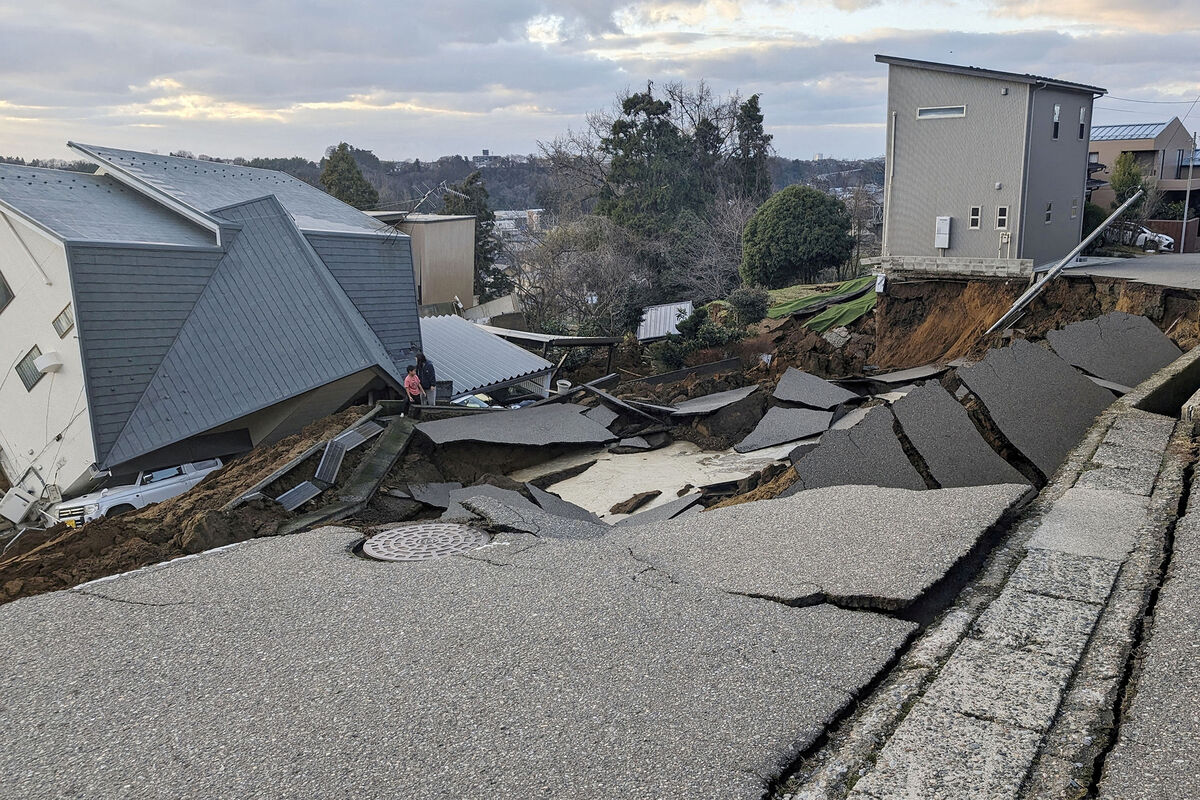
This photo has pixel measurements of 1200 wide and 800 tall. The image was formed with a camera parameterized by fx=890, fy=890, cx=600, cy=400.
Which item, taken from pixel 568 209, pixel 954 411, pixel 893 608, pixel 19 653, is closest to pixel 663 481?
pixel 954 411

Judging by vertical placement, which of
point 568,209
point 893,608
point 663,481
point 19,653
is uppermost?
point 568,209

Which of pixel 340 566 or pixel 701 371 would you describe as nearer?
pixel 340 566

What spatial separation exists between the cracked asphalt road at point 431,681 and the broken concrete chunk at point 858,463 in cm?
150

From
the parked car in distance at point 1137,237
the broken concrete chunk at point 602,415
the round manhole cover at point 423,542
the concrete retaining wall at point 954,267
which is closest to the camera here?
the round manhole cover at point 423,542

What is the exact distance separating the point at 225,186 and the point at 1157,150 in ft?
160

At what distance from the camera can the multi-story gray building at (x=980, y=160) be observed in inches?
861

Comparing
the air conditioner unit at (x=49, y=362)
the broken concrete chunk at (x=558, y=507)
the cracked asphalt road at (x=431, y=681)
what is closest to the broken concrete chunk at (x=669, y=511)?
the broken concrete chunk at (x=558, y=507)

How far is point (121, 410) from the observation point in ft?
47.2

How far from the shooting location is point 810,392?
15719 mm

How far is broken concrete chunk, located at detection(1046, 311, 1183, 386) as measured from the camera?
36.6ft

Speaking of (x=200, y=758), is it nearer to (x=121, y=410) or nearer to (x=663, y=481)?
(x=663, y=481)

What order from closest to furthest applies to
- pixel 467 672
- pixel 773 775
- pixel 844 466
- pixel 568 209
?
pixel 773 775 < pixel 467 672 < pixel 844 466 < pixel 568 209

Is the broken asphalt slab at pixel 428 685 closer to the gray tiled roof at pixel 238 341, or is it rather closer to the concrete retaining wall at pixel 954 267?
the gray tiled roof at pixel 238 341

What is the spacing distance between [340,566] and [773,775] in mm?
3826
